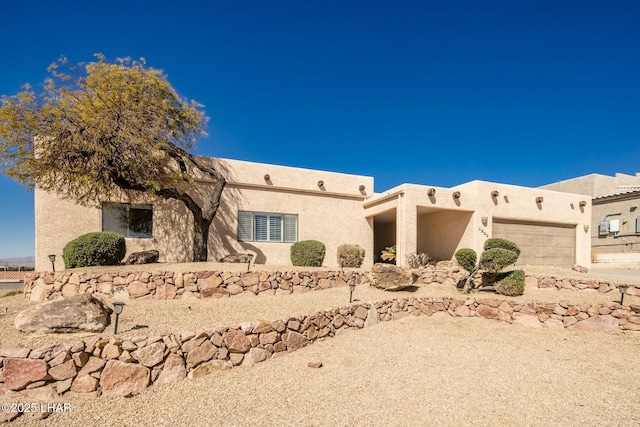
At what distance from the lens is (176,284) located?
30.5 feet

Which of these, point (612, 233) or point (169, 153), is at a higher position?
point (169, 153)

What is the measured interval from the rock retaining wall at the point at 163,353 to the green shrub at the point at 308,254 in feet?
17.7

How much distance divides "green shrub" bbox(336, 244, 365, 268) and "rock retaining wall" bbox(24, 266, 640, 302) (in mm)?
4340

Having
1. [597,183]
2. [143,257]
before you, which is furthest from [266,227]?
[597,183]

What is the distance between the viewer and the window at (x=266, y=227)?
14.7m

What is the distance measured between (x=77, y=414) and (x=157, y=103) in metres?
10.5

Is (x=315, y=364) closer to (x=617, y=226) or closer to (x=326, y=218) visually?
(x=326, y=218)

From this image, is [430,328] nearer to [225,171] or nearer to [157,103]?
[225,171]

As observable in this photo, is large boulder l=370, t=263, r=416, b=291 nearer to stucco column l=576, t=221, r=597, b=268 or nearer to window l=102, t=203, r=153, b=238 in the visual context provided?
window l=102, t=203, r=153, b=238

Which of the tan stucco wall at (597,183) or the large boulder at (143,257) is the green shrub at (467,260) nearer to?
the large boulder at (143,257)

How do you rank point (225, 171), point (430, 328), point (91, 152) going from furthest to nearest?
1. point (225, 171)
2. point (91, 152)
3. point (430, 328)

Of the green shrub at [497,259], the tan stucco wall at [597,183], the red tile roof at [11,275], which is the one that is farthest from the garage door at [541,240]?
the red tile roof at [11,275]

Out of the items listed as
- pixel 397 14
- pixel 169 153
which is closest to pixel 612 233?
pixel 397 14

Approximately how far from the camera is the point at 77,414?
415cm
